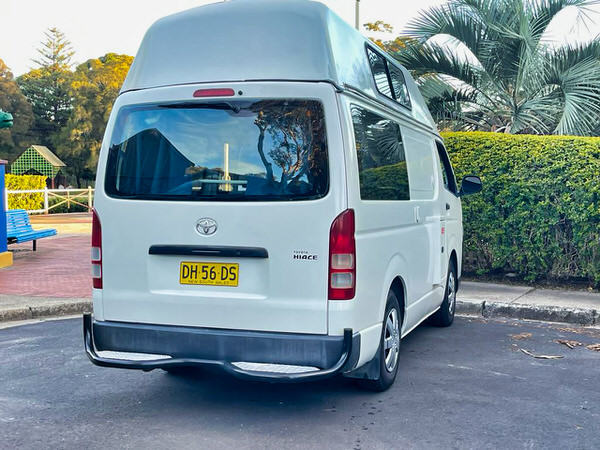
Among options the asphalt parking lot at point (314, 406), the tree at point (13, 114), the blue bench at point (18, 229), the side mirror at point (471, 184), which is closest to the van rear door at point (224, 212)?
the asphalt parking lot at point (314, 406)

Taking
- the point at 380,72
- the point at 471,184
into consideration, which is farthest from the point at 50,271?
the point at 380,72

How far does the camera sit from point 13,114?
53.7 m

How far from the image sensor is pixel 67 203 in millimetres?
29875

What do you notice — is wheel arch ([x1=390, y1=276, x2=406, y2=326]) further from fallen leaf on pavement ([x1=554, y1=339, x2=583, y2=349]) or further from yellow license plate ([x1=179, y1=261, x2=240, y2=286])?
fallen leaf on pavement ([x1=554, y1=339, x2=583, y2=349])

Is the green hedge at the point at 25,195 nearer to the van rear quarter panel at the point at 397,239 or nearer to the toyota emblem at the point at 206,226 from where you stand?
the van rear quarter panel at the point at 397,239

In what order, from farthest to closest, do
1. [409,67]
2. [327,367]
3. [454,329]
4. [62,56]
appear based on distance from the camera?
[62,56]
[409,67]
[454,329]
[327,367]

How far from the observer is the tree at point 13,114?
5410 centimetres

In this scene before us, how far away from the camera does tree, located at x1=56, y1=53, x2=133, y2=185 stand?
4966cm

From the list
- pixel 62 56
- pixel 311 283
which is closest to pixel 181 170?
pixel 311 283

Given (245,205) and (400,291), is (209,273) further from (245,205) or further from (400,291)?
(400,291)

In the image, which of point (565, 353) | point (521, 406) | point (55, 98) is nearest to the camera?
point (521, 406)

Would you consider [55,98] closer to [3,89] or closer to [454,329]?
[3,89]

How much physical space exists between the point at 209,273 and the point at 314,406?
1.18m

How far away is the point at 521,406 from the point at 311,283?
176 centimetres
